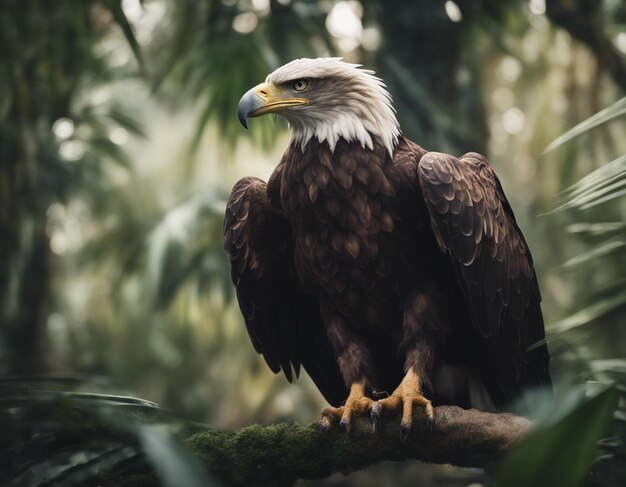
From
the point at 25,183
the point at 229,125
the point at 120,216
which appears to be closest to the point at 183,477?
the point at 229,125

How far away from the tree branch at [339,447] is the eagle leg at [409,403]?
0.12 feet

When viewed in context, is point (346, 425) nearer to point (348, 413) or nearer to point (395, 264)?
point (348, 413)

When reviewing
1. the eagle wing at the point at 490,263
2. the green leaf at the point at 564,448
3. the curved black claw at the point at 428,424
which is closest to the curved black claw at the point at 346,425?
the curved black claw at the point at 428,424

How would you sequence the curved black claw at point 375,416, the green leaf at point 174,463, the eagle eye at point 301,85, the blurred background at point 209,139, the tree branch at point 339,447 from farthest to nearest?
the blurred background at point 209,139 < the eagle eye at point 301,85 < the curved black claw at point 375,416 < the tree branch at point 339,447 < the green leaf at point 174,463

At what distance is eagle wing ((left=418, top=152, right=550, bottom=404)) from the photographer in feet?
12.3

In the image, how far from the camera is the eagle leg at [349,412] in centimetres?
344

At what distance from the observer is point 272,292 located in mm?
4254

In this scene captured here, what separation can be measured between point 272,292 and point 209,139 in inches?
313

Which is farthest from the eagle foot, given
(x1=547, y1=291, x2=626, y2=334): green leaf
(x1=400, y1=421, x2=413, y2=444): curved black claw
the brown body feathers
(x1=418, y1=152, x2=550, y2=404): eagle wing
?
(x1=547, y1=291, x2=626, y2=334): green leaf

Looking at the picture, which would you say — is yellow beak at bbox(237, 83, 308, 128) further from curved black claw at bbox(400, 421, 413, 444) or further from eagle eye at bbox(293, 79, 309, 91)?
curved black claw at bbox(400, 421, 413, 444)

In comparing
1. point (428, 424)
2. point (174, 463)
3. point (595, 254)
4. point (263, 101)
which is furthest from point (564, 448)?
point (263, 101)

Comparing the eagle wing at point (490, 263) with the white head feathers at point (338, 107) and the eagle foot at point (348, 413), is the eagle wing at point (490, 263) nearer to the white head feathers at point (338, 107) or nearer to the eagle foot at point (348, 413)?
the white head feathers at point (338, 107)

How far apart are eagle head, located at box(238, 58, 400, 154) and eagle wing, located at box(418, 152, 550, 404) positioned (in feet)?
0.89

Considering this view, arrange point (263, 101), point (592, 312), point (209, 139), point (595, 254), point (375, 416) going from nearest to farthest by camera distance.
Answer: point (592, 312) → point (595, 254) → point (375, 416) → point (263, 101) → point (209, 139)
